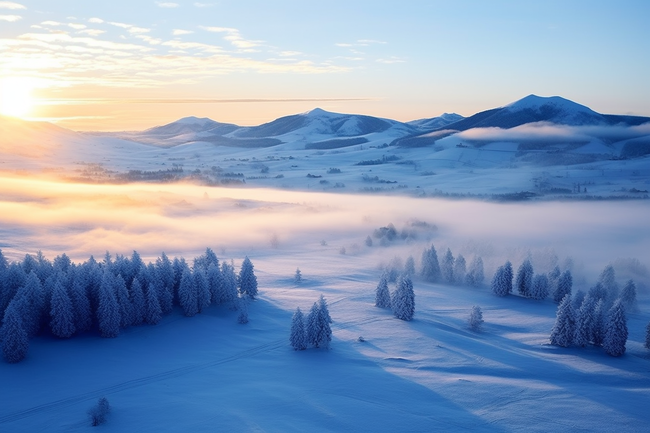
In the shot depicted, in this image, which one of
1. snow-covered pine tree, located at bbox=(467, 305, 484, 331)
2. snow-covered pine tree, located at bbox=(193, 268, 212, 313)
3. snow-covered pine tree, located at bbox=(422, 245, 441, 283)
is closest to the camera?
snow-covered pine tree, located at bbox=(467, 305, 484, 331)

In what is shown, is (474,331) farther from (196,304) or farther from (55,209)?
(55,209)

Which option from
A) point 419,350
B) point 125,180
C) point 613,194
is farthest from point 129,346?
point 613,194

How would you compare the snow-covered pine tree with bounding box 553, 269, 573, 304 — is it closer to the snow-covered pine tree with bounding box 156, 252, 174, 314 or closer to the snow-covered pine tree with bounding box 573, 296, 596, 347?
the snow-covered pine tree with bounding box 573, 296, 596, 347

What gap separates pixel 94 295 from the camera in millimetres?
51250

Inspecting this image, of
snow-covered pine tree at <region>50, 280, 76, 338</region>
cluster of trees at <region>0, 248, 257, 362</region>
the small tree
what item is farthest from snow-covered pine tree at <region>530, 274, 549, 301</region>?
snow-covered pine tree at <region>50, 280, 76, 338</region>

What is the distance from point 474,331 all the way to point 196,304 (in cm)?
3481

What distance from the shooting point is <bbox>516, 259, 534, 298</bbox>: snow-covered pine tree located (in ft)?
242

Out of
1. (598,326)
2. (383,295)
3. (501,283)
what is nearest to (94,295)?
(383,295)

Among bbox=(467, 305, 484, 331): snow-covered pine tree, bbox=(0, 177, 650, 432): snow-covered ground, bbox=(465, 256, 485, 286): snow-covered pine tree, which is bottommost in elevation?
bbox=(0, 177, 650, 432): snow-covered ground

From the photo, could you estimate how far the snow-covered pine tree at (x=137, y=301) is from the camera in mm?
52438

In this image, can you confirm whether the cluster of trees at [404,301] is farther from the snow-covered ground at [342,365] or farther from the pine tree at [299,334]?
the pine tree at [299,334]

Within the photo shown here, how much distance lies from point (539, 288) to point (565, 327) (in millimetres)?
20853

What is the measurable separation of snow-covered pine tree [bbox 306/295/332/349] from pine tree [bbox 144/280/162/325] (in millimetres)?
18127

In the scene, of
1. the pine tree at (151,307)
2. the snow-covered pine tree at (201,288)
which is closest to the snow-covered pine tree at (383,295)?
the snow-covered pine tree at (201,288)
